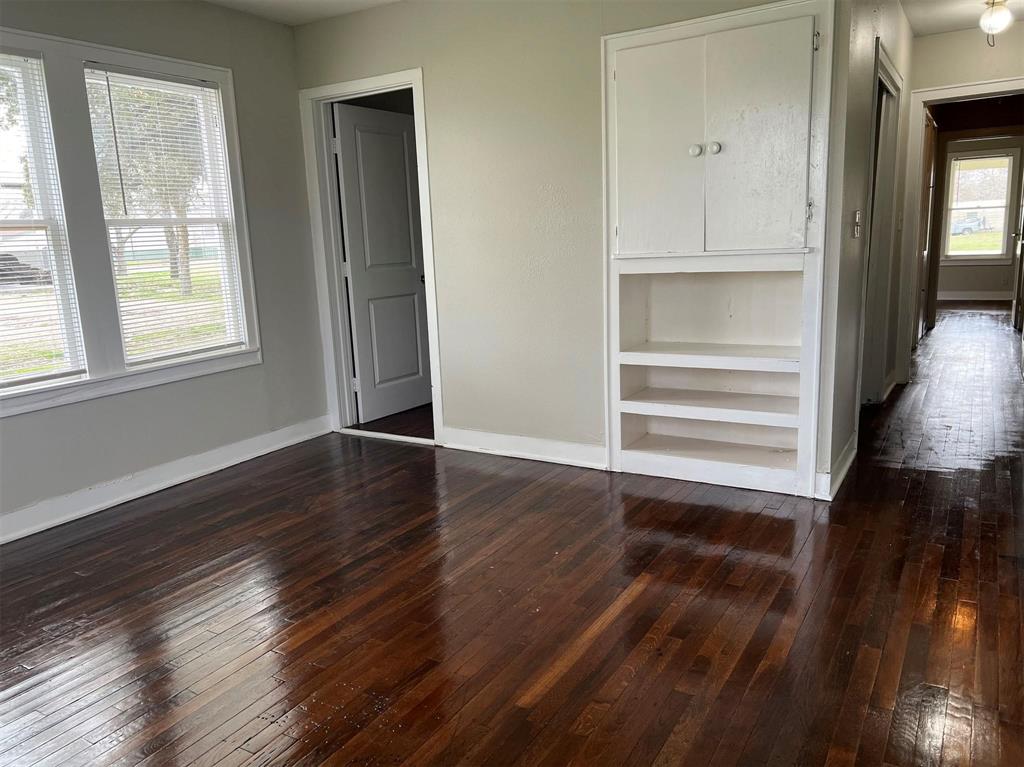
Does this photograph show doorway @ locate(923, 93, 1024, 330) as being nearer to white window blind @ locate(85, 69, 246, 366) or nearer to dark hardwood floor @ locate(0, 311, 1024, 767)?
dark hardwood floor @ locate(0, 311, 1024, 767)

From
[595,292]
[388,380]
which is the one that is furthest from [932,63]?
[388,380]

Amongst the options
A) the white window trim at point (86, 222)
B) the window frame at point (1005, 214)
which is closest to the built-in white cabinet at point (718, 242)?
the white window trim at point (86, 222)

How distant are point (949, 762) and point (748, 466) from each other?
200 cm

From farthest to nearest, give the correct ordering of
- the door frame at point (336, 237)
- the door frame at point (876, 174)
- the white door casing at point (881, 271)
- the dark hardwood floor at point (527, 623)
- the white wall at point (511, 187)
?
the white door casing at point (881, 271) < the door frame at point (336, 237) < the door frame at point (876, 174) < the white wall at point (511, 187) < the dark hardwood floor at point (527, 623)

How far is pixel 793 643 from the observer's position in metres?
2.38

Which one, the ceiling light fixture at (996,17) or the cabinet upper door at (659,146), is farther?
the ceiling light fixture at (996,17)

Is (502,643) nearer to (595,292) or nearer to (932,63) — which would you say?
(595,292)

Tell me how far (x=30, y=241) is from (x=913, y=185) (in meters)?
6.08

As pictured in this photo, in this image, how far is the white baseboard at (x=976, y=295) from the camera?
467 inches

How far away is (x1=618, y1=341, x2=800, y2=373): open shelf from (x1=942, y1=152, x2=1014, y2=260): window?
1003 centimetres

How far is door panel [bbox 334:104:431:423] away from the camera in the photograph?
5.09m

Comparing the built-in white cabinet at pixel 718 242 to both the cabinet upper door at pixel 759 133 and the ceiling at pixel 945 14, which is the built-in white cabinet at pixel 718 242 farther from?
the ceiling at pixel 945 14

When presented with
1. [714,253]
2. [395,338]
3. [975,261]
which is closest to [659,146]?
[714,253]

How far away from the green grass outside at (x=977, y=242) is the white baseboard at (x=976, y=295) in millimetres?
649
